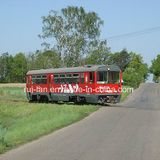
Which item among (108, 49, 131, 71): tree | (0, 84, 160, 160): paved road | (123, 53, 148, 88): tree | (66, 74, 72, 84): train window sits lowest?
(0, 84, 160, 160): paved road

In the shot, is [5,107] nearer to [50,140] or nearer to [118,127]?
[118,127]

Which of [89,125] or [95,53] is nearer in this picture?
[89,125]

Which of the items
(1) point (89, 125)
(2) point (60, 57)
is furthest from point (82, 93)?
(2) point (60, 57)

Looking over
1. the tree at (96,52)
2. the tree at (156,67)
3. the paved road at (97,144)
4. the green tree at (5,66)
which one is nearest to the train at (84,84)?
the paved road at (97,144)

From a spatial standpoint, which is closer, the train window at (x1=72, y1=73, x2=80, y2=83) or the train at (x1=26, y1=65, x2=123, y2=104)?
the train at (x1=26, y1=65, x2=123, y2=104)

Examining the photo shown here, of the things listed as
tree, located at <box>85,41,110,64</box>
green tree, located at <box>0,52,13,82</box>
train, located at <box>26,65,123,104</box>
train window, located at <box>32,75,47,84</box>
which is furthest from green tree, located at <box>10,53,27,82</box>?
train, located at <box>26,65,123,104</box>

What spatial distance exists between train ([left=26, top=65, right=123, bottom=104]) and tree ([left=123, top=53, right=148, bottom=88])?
52.3 metres

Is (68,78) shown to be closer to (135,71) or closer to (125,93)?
(125,93)

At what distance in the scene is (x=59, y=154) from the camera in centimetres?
1324

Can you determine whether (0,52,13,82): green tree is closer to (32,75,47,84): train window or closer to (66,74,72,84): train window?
(32,75,47,84): train window

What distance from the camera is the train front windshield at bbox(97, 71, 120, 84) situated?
3778 centimetres

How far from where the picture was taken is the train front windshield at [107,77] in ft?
124

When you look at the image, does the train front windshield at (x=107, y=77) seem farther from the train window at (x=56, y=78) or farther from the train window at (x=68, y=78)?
the train window at (x=56, y=78)

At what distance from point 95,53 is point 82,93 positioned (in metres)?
53.4
